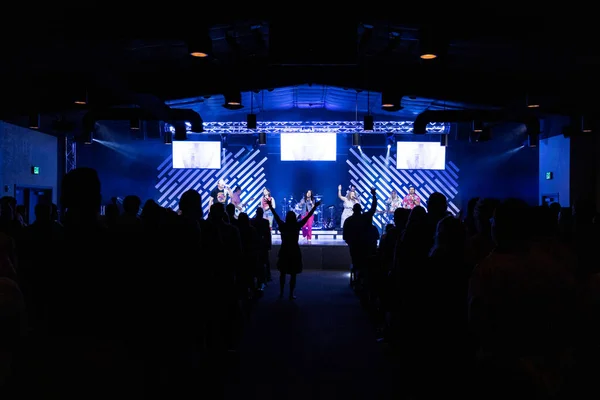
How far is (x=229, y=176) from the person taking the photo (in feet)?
60.3

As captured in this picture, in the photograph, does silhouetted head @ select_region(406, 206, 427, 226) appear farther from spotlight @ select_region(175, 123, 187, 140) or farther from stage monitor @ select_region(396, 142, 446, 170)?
stage monitor @ select_region(396, 142, 446, 170)

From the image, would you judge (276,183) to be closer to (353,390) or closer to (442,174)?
(442,174)

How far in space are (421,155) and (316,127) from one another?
10.7 feet

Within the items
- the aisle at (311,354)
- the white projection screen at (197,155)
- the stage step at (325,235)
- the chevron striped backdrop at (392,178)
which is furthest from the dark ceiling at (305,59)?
the chevron striped backdrop at (392,178)

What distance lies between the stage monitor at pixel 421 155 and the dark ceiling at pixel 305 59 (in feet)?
13.3

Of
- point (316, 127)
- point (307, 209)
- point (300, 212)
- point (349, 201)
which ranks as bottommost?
point (300, 212)

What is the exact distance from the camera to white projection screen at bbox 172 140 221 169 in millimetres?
16938

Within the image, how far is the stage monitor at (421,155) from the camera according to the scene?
1673 cm

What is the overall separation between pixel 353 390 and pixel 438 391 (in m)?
0.78
